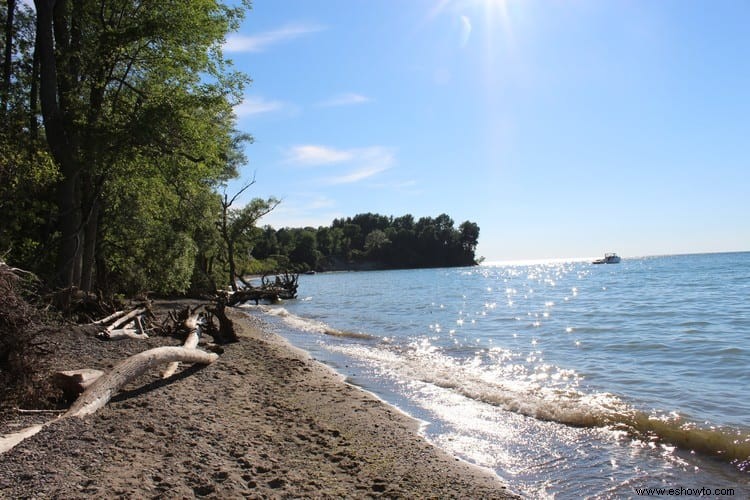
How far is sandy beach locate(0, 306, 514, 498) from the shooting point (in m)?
3.99

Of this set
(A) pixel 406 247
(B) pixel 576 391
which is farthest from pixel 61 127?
(A) pixel 406 247

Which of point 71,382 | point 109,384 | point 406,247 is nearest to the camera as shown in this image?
point 71,382

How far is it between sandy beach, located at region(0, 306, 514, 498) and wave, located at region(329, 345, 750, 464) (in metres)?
2.43

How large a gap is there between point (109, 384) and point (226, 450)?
216cm

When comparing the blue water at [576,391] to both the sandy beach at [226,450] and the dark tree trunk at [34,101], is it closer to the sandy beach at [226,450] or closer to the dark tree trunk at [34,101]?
the sandy beach at [226,450]

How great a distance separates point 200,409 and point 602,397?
7171 millimetres

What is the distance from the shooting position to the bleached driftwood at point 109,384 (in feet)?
14.6

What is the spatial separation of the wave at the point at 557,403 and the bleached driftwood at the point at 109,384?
504 centimetres

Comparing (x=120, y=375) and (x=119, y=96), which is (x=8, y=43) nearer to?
(x=119, y=96)

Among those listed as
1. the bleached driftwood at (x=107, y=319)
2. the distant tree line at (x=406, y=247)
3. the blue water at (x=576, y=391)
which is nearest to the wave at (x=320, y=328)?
the blue water at (x=576, y=391)

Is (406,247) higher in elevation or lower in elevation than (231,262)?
higher

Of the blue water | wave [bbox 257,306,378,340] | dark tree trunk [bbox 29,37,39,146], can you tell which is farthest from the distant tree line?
dark tree trunk [bbox 29,37,39,146]

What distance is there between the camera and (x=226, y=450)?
5086 mm

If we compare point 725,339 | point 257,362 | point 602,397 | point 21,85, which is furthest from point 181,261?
point 725,339
